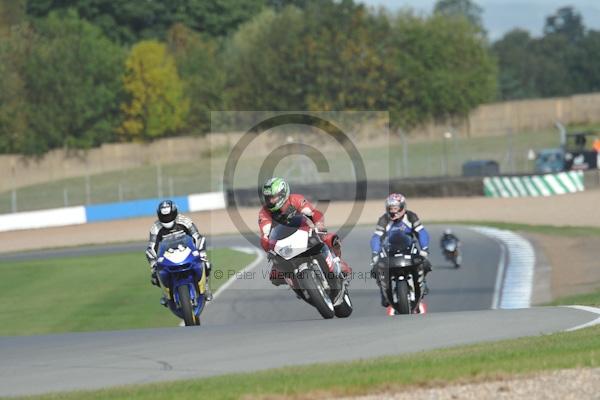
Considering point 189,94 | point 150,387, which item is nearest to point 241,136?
point 189,94

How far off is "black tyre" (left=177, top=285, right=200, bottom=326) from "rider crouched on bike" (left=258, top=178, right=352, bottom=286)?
122 centimetres

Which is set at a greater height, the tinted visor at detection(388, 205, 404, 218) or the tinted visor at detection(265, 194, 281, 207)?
the tinted visor at detection(265, 194, 281, 207)

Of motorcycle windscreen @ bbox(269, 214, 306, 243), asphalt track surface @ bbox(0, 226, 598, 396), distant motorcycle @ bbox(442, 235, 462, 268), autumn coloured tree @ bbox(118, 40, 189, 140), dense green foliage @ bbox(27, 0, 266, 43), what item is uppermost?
dense green foliage @ bbox(27, 0, 266, 43)

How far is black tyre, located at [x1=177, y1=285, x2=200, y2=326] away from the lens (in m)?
13.8

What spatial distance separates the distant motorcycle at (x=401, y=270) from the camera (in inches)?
544

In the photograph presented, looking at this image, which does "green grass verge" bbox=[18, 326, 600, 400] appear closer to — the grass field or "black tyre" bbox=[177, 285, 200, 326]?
"black tyre" bbox=[177, 285, 200, 326]

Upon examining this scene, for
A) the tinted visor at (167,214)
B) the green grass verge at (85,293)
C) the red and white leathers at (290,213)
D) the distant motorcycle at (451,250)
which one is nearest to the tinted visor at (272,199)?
the red and white leathers at (290,213)

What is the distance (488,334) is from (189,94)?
2542 inches

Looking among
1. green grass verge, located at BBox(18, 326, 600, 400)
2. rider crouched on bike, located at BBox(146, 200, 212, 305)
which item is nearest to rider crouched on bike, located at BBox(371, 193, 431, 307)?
rider crouched on bike, located at BBox(146, 200, 212, 305)

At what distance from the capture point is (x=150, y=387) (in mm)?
8820

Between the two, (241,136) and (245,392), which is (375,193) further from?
(245,392)

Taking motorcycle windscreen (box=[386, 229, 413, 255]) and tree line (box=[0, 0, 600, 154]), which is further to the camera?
tree line (box=[0, 0, 600, 154])

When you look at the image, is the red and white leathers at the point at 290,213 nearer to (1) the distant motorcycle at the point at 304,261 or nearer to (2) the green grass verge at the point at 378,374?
(1) the distant motorcycle at the point at 304,261

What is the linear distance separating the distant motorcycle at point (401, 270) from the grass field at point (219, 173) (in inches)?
1293
